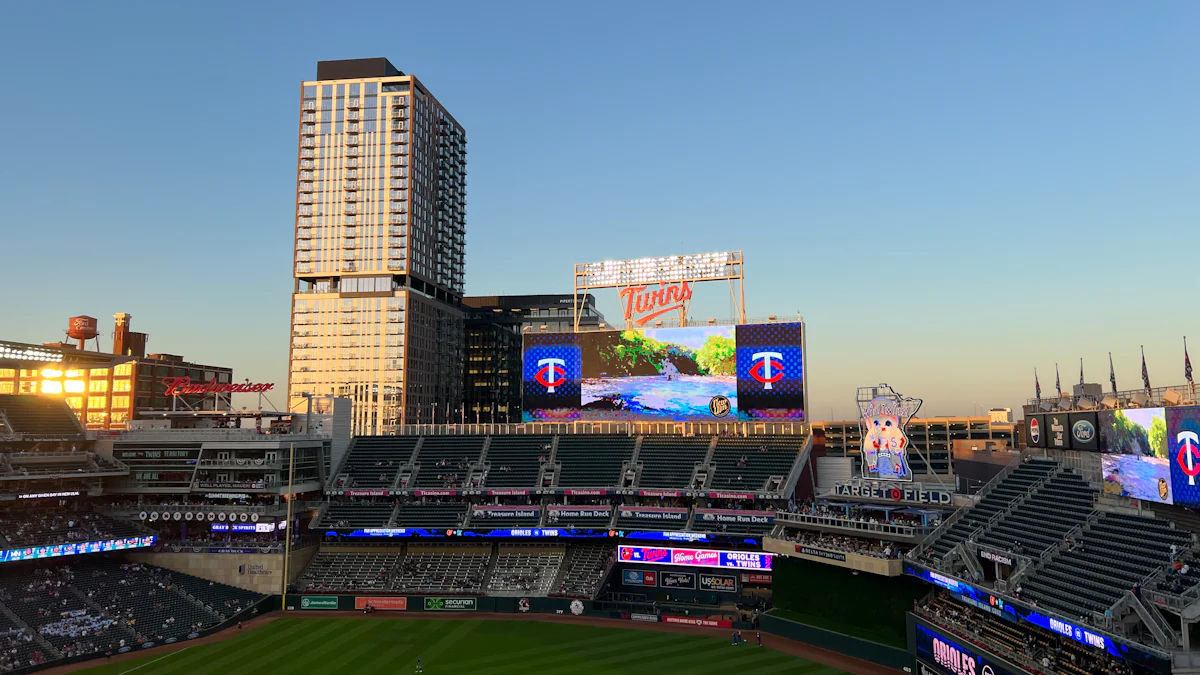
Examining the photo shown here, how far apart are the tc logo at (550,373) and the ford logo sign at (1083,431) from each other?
42.9m

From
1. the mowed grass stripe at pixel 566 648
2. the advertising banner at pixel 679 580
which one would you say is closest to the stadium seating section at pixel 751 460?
the advertising banner at pixel 679 580

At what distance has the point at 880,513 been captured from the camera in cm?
5331

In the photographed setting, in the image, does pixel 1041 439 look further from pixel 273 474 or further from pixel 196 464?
pixel 196 464

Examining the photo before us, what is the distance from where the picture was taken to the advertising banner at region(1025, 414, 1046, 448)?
4750 centimetres

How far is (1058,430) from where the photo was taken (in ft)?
149

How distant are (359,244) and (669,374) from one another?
7623 cm

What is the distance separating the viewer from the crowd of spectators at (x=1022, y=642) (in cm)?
3209

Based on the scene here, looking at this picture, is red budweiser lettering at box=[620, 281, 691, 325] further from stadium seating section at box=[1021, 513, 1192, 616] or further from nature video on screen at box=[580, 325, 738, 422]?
stadium seating section at box=[1021, 513, 1192, 616]

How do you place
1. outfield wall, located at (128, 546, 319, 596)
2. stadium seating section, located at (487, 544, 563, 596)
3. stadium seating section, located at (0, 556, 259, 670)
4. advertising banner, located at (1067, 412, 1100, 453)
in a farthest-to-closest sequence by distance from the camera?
outfield wall, located at (128, 546, 319, 596)
stadium seating section, located at (487, 544, 563, 596)
stadium seating section, located at (0, 556, 259, 670)
advertising banner, located at (1067, 412, 1100, 453)

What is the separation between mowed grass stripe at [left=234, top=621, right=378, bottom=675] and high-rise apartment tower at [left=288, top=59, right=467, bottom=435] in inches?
2844

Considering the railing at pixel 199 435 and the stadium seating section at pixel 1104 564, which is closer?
the stadium seating section at pixel 1104 564

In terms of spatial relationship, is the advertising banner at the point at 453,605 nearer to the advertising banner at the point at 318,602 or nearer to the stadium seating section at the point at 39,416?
the advertising banner at the point at 318,602

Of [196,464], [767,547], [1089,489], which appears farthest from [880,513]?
[196,464]

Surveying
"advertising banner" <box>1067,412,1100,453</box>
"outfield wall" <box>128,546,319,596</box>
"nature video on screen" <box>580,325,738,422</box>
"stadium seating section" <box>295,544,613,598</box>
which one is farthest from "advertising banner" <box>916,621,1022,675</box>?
"outfield wall" <box>128,546,319,596</box>
